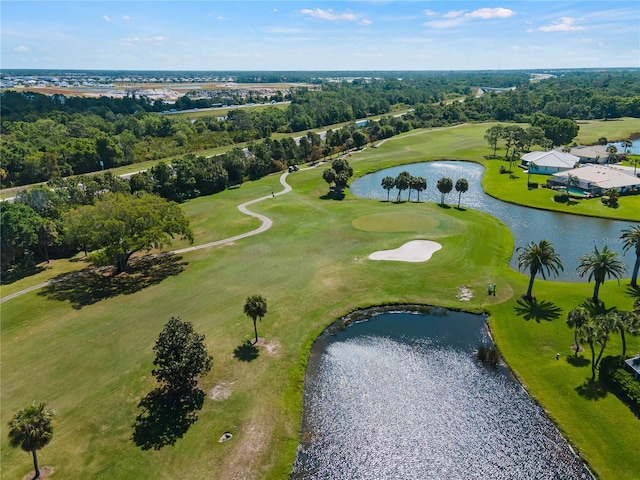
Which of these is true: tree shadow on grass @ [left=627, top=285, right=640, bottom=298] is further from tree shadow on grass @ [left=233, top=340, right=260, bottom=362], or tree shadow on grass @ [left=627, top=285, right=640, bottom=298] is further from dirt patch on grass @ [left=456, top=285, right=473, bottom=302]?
tree shadow on grass @ [left=233, top=340, right=260, bottom=362]

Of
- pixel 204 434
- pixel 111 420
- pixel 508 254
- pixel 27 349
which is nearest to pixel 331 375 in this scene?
pixel 204 434

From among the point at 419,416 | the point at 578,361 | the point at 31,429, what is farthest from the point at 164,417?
the point at 578,361

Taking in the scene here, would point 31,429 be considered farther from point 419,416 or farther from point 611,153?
point 611,153

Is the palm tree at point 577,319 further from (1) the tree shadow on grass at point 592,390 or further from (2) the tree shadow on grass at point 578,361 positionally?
(1) the tree shadow on grass at point 592,390

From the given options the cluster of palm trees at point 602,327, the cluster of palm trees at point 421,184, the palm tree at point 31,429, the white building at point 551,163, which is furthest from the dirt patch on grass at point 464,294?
the white building at point 551,163

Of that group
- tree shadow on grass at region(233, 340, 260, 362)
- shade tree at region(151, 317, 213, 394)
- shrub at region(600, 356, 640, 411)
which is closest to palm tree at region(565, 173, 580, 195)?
shrub at region(600, 356, 640, 411)

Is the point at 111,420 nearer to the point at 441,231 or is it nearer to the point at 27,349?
the point at 27,349

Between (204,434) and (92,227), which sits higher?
(92,227)
